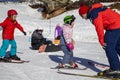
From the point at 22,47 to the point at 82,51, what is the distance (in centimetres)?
258

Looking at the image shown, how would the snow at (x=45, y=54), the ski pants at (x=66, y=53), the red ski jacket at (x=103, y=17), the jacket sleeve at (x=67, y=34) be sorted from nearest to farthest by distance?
the red ski jacket at (x=103, y=17) < the snow at (x=45, y=54) < the jacket sleeve at (x=67, y=34) < the ski pants at (x=66, y=53)

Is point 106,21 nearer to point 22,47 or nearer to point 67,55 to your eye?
point 67,55

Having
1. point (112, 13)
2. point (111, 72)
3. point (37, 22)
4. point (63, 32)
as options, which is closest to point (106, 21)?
point (112, 13)

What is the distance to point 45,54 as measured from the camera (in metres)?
14.2

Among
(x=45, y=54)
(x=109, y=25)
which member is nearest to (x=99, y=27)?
(x=109, y=25)

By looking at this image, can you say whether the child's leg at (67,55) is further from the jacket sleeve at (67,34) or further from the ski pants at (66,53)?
the jacket sleeve at (67,34)

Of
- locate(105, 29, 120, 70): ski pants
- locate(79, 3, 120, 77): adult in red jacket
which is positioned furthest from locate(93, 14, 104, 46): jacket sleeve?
locate(105, 29, 120, 70): ski pants

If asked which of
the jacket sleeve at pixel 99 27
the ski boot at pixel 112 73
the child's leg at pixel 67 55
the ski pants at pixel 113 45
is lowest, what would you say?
the ski boot at pixel 112 73

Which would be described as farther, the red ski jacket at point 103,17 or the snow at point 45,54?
the snow at point 45,54

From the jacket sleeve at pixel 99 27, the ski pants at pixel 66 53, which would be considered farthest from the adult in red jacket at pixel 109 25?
the ski pants at pixel 66 53

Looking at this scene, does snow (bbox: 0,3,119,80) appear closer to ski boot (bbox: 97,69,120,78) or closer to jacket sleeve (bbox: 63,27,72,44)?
ski boot (bbox: 97,69,120,78)

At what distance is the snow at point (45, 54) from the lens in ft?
32.8

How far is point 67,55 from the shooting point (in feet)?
36.3

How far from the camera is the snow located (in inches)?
393
